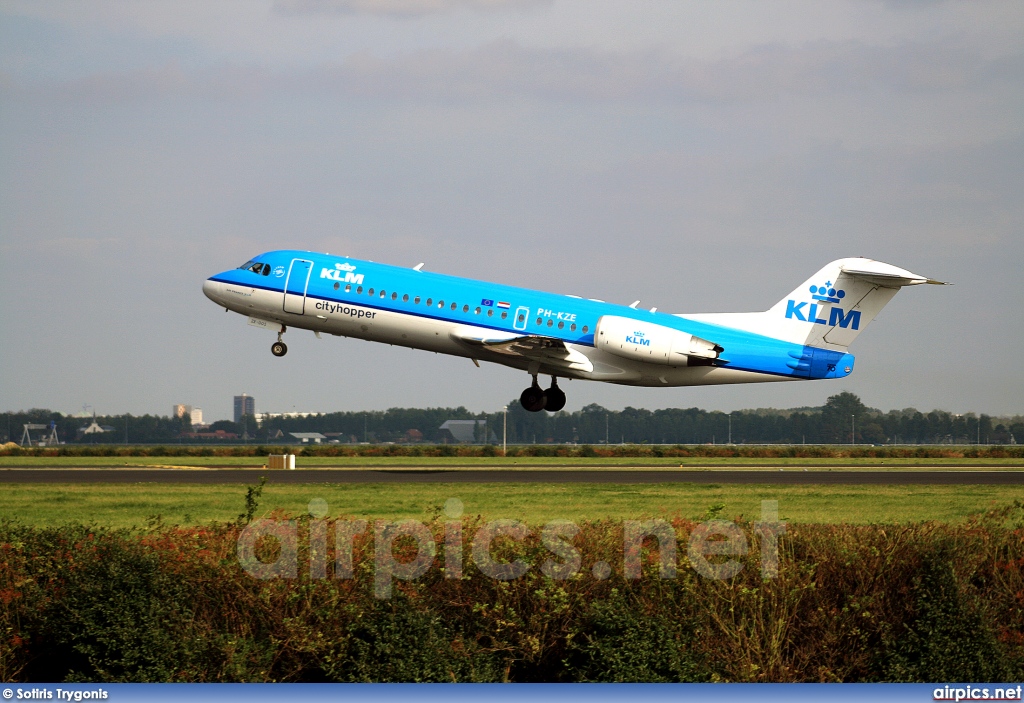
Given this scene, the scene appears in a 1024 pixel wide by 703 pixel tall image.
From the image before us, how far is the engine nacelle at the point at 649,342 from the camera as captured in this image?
47.6 m

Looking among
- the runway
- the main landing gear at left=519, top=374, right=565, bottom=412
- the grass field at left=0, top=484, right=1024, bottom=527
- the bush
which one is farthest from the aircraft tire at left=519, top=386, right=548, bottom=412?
the bush

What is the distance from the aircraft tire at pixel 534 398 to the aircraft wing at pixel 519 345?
2.12 metres

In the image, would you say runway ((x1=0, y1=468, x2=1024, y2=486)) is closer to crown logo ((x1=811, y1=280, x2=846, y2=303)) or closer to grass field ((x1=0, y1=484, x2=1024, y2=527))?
grass field ((x1=0, y1=484, x2=1024, y2=527))

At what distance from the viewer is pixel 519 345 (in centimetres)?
4747

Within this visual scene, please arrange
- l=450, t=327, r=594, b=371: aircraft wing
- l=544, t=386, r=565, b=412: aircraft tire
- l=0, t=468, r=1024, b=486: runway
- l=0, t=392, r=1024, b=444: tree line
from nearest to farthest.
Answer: l=0, t=468, r=1024, b=486: runway → l=450, t=327, r=594, b=371: aircraft wing → l=544, t=386, r=565, b=412: aircraft tire → l=0, t=392, r=1024, b=444: tree line

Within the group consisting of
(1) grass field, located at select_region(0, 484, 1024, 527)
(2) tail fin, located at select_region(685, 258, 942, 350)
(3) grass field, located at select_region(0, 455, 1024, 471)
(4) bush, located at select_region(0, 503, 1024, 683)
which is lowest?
(4) bush, located at select_region(0, 503, 1024, 683)

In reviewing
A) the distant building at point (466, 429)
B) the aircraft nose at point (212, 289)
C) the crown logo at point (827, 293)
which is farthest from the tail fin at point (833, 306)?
the distant building at point (466, 429)

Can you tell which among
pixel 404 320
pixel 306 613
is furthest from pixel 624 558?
pixel 404 320

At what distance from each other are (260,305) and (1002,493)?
94.3ft

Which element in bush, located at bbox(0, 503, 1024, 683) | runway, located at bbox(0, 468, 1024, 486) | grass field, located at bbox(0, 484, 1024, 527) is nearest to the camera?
bush, located at bbox(0, 503, 1024, 683)

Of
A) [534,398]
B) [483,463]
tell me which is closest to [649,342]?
[534,398]

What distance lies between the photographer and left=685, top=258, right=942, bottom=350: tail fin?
157 feet

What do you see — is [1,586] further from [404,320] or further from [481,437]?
[481,437]

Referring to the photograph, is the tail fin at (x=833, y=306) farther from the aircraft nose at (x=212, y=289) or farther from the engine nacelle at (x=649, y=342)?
the aircraft nose at (x=212, y=289)
